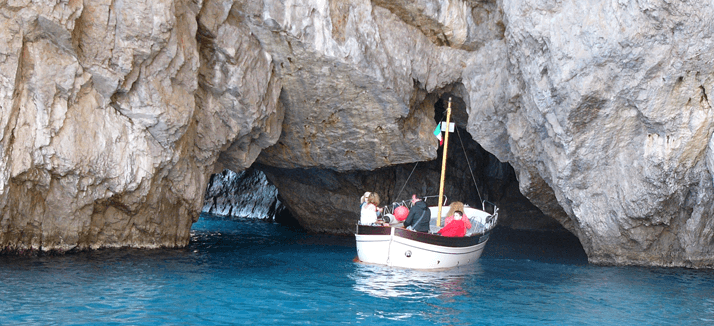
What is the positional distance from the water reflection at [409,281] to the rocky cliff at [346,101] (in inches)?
170

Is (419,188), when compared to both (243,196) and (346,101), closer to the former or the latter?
(346,101)

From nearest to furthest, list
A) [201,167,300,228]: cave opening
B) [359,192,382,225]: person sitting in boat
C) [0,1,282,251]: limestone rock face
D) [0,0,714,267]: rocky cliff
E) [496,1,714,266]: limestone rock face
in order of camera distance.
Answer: [0,1,282,251]: limestone rock face, [0,0,714,267]: rocky cliff, [496,1,714,266]: limestone rock face, [359,192,382,225]: person sitting in boat, [201,167,300,228]: cave opening

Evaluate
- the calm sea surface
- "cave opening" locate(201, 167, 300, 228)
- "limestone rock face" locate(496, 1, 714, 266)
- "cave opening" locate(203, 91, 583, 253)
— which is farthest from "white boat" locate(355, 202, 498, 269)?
"cave opening" locate(201, 167, 300, 228)

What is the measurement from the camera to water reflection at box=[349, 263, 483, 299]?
36.9 ft

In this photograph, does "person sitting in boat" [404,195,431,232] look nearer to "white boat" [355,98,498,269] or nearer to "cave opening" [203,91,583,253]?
"white boat" [355,98,498,269]

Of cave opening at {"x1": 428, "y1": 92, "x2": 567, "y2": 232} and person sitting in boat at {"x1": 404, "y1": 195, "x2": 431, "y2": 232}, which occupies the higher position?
cave opening at {"x1": 428, "y1": 92, "x2": 567, "y2": 232}

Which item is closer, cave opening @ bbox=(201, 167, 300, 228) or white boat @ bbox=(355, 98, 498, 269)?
white boat @ bbox=(355, 98, 498, 269)

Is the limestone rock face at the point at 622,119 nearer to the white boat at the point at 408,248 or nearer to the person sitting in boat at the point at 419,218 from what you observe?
the white boat at the point at 408,248

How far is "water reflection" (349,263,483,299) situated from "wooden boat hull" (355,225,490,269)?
24 centimetres

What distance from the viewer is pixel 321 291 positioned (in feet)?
36.2

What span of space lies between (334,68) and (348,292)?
6.87m

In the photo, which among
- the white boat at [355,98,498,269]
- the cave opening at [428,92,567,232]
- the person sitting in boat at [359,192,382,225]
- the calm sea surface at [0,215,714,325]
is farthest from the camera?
the cave opening at [428,92,567,232]

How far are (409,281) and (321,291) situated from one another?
2.33 metres

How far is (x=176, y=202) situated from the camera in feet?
54.6
